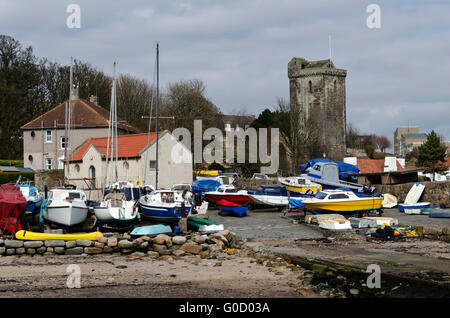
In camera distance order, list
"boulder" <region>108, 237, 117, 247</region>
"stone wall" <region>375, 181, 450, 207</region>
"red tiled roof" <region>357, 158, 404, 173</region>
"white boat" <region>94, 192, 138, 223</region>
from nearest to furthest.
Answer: "boulder" <region>108, 237, 117, 247</region>
"white boat" <region>94, 192, 138, 223</region>
"stone wall" <region>375, 181, 450, 207</region>
"red tiled roof" <region>357, 158, 404, 173</region>

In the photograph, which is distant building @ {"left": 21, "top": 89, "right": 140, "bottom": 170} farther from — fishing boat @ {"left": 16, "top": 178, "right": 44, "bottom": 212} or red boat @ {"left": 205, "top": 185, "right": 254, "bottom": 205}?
fishing boat @ {"left": 16, "top": 178, "right": 44, "bottom": 212}

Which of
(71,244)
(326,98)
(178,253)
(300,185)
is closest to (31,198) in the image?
(71,244)

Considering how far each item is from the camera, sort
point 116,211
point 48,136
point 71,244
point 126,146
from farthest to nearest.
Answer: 1. point 48,136
2. point 126,146
3. point 116,211
4. point 71,244

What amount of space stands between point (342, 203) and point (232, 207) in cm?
650

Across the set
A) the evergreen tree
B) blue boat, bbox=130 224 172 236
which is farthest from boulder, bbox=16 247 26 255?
the evergreen tree

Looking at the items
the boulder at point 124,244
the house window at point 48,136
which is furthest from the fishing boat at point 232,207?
the house window at point 48,136

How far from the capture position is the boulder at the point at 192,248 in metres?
17.8

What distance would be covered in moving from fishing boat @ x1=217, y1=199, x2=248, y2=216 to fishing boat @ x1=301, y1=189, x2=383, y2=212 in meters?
4.06

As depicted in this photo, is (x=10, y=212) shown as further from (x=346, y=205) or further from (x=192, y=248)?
(x=346, y=205)

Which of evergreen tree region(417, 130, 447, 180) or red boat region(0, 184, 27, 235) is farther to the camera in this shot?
evergreen tree region(417, 130, 447, 180)

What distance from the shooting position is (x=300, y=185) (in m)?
Answer: 38.7

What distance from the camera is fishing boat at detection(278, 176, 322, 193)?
3841 cm

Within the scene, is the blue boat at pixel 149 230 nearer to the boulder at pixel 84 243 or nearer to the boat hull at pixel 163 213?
the boulder at pixel 84 243
